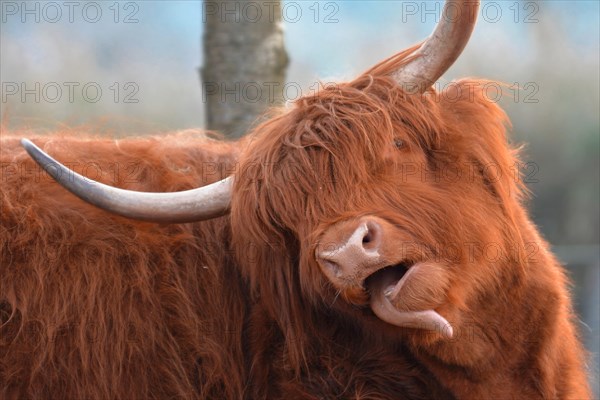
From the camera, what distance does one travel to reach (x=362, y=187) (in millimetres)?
3533

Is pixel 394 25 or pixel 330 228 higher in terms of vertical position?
pixel 394 25

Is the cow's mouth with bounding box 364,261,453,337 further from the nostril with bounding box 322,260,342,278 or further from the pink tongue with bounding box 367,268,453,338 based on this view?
the nostril with bounding box 322,260,342,278

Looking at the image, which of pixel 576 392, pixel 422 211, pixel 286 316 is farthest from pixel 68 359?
pixel 576 392

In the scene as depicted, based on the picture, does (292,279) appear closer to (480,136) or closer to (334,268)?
(334,268)

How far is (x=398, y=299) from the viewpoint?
10.8ft

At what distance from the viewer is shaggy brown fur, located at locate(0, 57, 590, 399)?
144 inches

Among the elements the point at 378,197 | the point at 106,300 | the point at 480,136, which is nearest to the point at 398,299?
the point at 378,197

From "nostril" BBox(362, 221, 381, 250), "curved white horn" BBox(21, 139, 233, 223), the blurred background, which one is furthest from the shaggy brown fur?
the blurred background

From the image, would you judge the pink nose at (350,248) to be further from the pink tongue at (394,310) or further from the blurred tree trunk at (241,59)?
the blurred tree trunk at (241,59)

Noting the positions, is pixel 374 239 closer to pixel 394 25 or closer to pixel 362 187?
pixel 362 187

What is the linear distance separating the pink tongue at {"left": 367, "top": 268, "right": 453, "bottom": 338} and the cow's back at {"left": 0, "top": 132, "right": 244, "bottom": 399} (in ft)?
3.14

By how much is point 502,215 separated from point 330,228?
987 millimetres

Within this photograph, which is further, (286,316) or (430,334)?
(286,316)

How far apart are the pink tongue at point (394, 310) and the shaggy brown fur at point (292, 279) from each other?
7.0 inches
